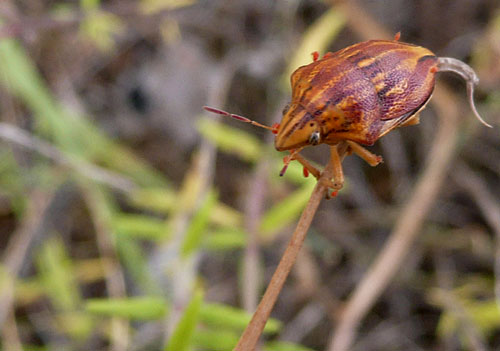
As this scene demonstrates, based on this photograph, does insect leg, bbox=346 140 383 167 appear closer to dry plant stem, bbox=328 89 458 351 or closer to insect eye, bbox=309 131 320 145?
insect eye, bbox=309 131 320 145

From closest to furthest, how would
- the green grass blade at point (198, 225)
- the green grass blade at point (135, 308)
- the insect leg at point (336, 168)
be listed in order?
1. the insect leg at point (336, 168)
2. the green grass blade at point (135, 308)
3. the green grass blade at point (198, 225)

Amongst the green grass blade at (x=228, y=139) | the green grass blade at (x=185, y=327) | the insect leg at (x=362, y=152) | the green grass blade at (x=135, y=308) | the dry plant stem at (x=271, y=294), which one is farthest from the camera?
the green grass blade at (x=228, y=139)

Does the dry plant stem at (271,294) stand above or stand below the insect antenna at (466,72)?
below

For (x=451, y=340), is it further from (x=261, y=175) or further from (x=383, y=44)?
(x=383, y=44)

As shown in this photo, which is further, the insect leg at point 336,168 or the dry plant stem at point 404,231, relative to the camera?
the dry plant stem at point 404,231

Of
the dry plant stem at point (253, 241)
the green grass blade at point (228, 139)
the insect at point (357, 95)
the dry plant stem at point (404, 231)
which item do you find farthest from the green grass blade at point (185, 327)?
the green grass blade at point (228, 139)

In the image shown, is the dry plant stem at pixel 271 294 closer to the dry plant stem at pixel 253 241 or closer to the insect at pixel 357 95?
the insect at pixel 357 95

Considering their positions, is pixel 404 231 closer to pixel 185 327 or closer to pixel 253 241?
pixel 253 241

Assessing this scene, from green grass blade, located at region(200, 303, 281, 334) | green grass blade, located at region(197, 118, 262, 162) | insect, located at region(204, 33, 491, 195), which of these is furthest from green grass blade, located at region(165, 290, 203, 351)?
green grass blade, located at region(197, 118, 262, 162)

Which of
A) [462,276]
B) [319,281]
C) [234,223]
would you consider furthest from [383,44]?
[462,276]
